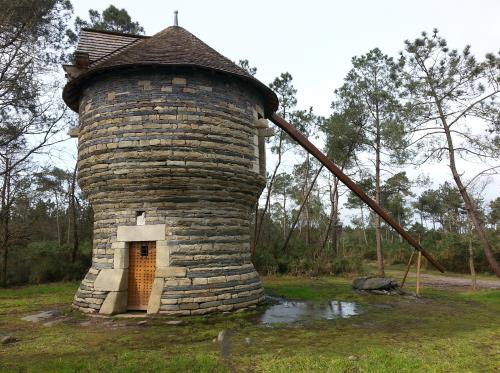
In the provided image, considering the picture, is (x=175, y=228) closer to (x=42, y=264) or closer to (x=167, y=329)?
(x=167, y=329)

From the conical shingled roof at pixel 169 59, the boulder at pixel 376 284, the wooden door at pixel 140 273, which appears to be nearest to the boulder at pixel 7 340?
the wooden door at pixel 140 273

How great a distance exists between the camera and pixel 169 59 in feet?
29.7

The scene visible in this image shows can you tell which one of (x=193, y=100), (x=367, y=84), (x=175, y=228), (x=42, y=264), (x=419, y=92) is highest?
(x=367, y=84)

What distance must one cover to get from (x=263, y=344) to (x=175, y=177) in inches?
169

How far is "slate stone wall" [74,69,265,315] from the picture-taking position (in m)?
8.89

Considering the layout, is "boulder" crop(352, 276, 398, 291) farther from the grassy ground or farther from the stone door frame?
the stone door frame

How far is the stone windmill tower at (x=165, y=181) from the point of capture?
888cm

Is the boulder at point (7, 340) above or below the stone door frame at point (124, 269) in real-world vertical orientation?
below

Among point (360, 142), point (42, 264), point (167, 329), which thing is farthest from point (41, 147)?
point (360, 142)

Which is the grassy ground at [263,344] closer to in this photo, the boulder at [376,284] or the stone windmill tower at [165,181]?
the stone windmill tower at [165,181]

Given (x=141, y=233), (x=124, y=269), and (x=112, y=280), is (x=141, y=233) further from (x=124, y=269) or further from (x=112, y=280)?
(x=112, y=280)

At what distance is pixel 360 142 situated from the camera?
2225 cm

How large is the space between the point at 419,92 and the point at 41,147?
15.5m

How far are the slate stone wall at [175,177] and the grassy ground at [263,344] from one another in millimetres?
713
